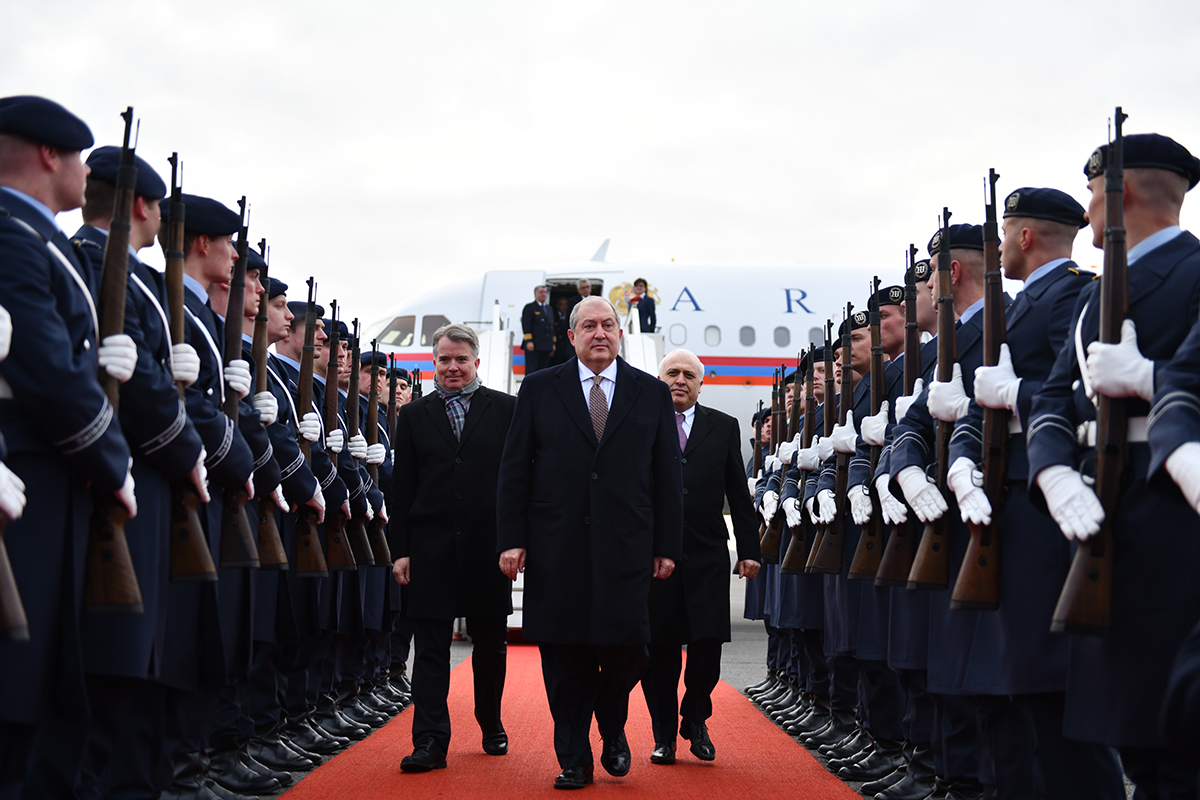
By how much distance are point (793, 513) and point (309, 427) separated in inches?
110

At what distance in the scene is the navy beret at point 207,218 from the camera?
455 centimetres

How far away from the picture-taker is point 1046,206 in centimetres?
392

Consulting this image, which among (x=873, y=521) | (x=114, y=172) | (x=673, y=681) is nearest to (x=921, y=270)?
(x=873, y=521)

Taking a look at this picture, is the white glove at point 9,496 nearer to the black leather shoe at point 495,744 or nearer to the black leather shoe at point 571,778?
the black leather shoe at point 571,778

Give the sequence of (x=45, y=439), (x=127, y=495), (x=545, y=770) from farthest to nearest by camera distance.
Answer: (x=545, y=770) → (x=127, y=495) → (x=45, y=439)

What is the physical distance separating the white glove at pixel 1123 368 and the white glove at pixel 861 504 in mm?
2161

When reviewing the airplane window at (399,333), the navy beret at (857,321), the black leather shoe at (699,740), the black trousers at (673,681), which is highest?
the airplane window at (399,333)

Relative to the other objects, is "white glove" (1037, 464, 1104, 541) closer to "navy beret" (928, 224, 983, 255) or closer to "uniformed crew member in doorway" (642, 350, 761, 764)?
"navy beret" (928, 224, 983, 255)

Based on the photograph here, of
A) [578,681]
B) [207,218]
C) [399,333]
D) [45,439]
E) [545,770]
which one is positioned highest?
[399,333]

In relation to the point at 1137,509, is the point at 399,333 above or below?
above

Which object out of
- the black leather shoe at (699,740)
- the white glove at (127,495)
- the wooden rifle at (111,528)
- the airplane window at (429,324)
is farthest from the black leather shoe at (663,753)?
the airplane window at (429,324)

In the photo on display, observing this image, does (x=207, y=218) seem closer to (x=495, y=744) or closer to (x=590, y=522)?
(x=590, y=522)

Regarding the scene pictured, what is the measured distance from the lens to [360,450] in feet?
21.4

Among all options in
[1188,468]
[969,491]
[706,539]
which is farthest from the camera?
[706,539]
